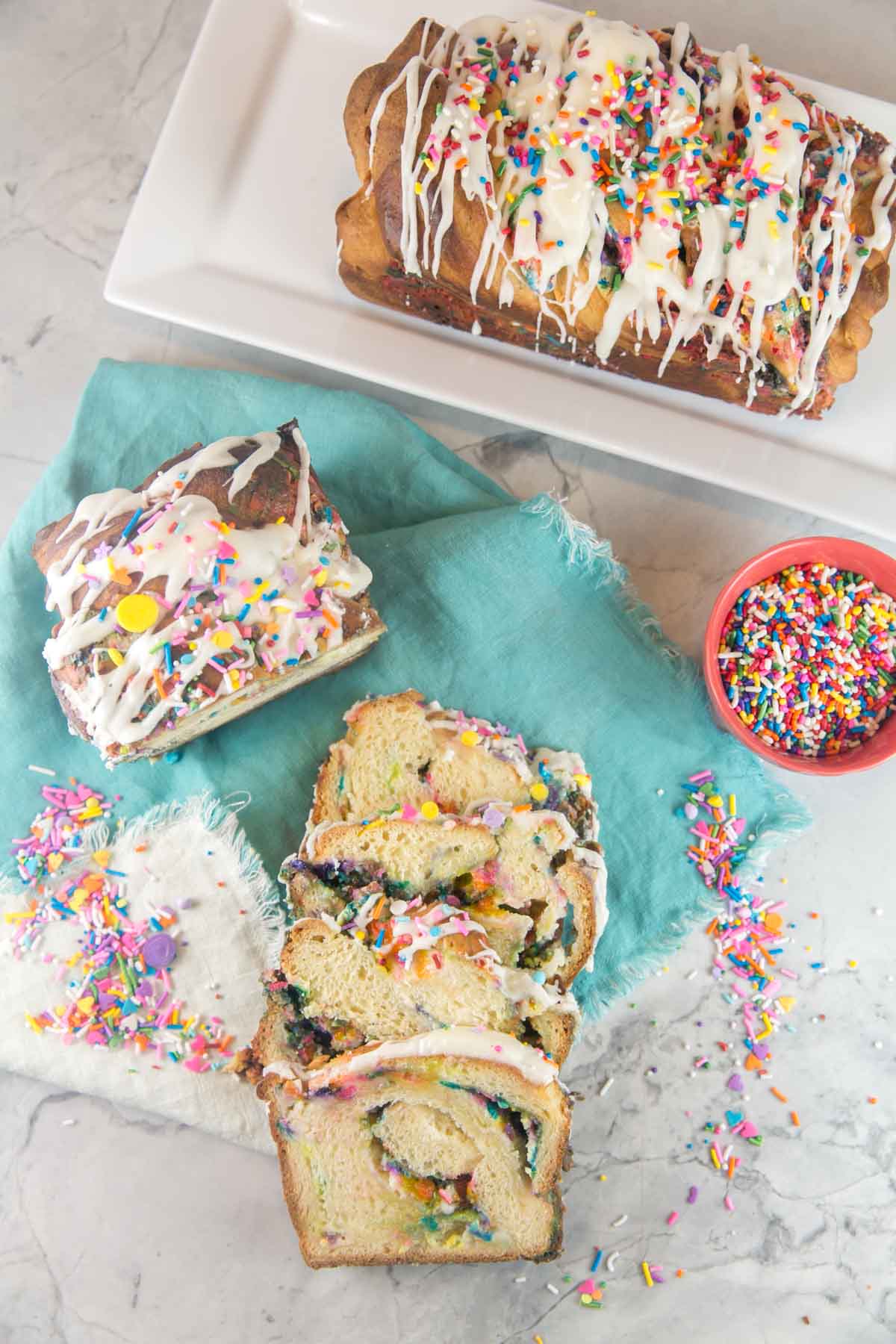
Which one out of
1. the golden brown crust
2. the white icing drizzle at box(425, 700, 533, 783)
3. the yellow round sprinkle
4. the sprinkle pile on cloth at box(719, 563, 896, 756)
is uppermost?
the sprinkle pile on cloth at box(719, 563, 896, 756)

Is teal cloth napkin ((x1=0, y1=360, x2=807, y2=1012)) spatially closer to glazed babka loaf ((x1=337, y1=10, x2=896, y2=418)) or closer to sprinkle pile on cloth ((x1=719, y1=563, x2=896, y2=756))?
sprinkle pile on cloth ((x1=719, y1=563, x2=896, y2=756))

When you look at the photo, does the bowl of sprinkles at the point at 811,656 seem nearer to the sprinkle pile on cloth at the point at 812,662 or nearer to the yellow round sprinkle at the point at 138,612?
the sprinkle pile on cloth at the point at 812,662

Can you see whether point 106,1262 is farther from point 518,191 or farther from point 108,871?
point 518,191

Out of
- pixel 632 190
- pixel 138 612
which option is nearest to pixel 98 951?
pixel 138 612

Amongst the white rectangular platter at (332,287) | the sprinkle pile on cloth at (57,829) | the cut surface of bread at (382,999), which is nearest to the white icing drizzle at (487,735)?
the cut surface of bread at (382,999)

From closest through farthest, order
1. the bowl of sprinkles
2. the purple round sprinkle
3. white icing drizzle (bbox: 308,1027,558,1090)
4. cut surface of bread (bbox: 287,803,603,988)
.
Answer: white icing drizzle (bbox: 308,1027,558,1090), cut surface of bread (bbox: 287,803,603,988), the bowl of sprinkles, the purple round sprinkle

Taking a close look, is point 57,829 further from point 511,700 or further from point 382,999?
point 511,700

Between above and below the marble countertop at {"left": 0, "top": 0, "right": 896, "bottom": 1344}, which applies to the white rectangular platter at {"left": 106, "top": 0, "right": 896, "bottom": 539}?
above

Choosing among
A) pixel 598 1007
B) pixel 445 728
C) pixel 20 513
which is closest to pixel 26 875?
pixel 20 513

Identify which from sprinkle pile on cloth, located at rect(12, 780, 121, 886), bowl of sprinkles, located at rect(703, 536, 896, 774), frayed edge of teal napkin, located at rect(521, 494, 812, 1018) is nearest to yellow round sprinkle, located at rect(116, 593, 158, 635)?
sprinkle pile on cloth, located at rect(12, 780, 121, 886)
